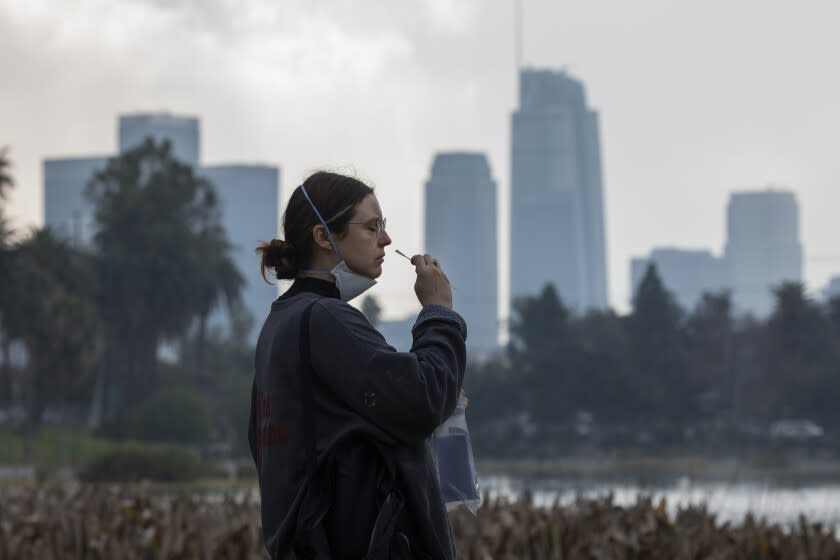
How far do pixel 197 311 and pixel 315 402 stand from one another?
7493 cm

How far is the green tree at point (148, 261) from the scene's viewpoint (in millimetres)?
74500

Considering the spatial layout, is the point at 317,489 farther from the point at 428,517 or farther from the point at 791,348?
the point at 791,348

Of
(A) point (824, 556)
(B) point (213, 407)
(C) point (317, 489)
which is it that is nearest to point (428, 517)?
(C) point (317, 489)

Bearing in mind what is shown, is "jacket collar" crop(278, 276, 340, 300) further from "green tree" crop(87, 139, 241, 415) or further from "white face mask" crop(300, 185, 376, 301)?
"green tree" crop(87, 139, 241, 415)

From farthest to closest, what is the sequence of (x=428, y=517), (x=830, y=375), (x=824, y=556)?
(x=830, y=375) < (x=824, y=556) < (x=428, y=517)

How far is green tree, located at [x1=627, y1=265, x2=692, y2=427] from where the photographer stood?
258 feet

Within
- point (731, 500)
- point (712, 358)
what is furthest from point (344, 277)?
point (712, 358)

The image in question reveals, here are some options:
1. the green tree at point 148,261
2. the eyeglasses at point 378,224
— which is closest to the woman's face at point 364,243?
the eyeglasses at point 378,224

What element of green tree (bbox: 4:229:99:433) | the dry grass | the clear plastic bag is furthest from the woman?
green tree (bbox: 4:229:99:433)

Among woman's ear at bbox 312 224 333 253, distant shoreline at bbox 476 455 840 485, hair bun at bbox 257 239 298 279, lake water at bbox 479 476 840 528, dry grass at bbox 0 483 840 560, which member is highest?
woman's ear at bbox 312 224 333 253

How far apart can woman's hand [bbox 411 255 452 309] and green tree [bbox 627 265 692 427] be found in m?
75.4

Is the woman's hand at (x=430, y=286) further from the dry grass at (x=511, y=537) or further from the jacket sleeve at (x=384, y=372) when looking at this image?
the dry grass at (x=511, y=537)

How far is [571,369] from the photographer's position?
79188 mm

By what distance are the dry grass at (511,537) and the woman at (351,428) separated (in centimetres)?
437
